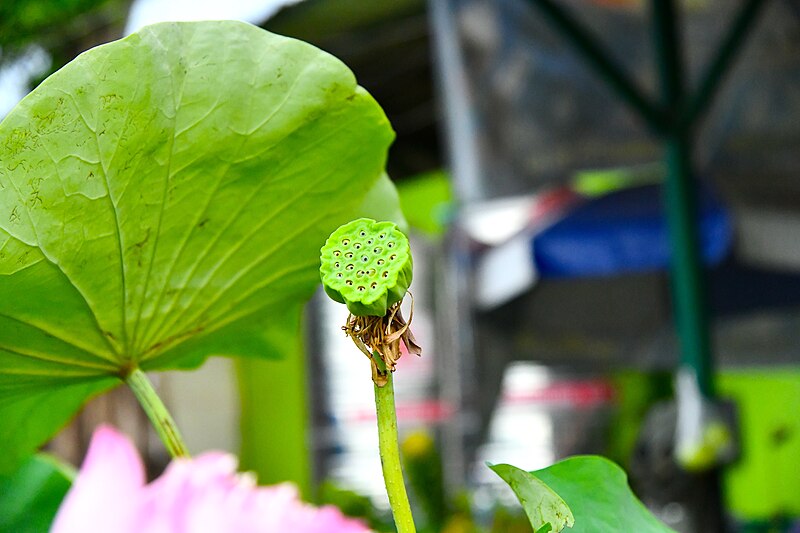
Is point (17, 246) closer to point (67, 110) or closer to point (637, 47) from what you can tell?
point (67, 110)

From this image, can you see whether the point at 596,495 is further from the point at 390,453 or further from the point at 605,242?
the point at 605,242

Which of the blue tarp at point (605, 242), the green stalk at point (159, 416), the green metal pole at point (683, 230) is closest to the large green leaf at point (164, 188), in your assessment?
the green stalk at point (159, 416)

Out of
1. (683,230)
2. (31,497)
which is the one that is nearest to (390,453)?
(31,497)

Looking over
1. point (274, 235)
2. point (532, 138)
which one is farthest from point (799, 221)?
point (274, 235)

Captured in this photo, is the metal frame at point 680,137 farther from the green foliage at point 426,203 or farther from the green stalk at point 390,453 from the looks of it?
the green foliage at point 426,203

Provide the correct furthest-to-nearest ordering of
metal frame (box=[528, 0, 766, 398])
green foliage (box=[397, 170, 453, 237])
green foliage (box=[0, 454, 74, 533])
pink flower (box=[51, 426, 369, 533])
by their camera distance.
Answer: green foliage (box=[397, 170, 453, 237]) → metal frame (box=[528, 0, 766, 398]) → green foliage (box=[0, 454, 74, 533]) → pink flower (box=[51, 426, 369, 533])

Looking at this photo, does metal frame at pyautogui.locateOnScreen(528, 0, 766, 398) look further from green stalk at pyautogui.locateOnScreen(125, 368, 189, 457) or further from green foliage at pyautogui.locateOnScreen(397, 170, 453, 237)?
green foliage at pyautogui.locateOnScreen(397, 170, 453, 237)

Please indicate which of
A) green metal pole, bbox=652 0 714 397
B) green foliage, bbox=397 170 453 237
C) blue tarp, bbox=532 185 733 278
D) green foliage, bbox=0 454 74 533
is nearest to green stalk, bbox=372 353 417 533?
green foliage, bbox=0 454 74 533
